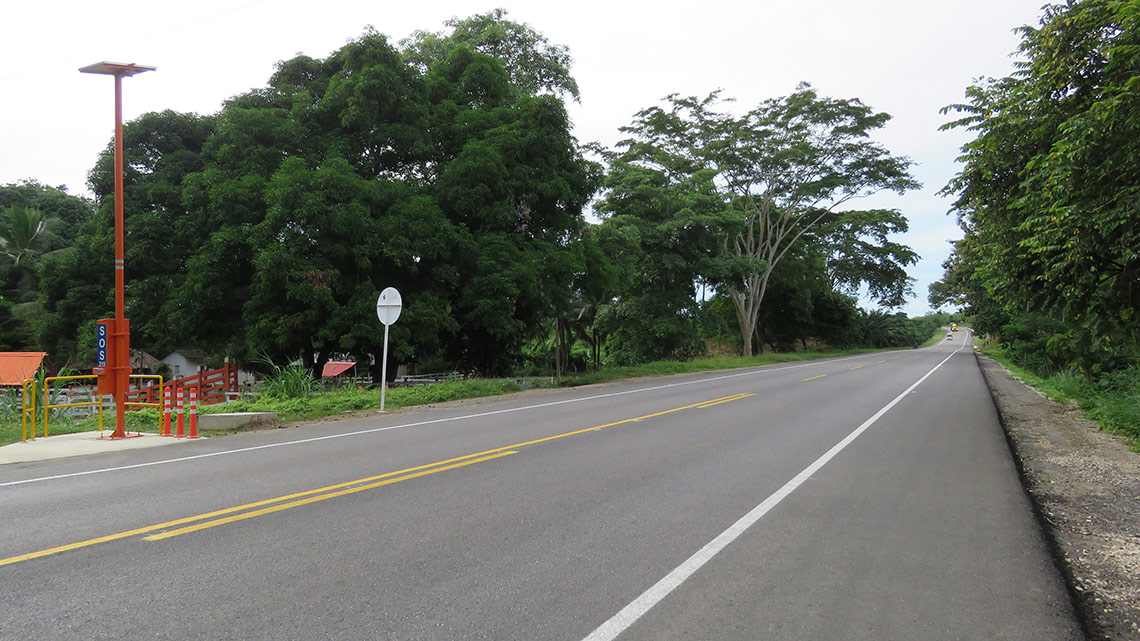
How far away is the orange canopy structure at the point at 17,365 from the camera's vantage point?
33.8 feet

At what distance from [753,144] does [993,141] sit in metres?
24.6

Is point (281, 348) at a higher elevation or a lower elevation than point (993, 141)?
lower

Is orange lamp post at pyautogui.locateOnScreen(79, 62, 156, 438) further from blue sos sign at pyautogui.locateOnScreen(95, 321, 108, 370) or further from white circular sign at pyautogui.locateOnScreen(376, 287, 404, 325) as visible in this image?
white circular sign at pyautogui.locateOnScreen(376, 287, 404, 325)

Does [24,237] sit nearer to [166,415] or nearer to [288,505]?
[166,415]

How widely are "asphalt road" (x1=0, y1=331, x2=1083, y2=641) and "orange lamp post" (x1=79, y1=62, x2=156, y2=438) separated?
2.40 m

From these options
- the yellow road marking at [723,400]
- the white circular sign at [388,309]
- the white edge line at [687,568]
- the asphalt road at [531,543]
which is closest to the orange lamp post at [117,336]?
the asphalt road at [531,543]

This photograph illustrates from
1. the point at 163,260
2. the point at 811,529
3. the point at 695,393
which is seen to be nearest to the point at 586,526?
the point at 811,529

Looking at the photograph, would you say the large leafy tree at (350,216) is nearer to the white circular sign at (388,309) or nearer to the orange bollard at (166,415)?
the white circular sign at (388,309)

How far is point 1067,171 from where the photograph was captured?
7.55 meters

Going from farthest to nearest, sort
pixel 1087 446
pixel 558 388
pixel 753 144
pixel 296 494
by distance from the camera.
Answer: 1. pixel 753 144
2. pixel 558 388
3. pixel 1087 446
4. pixel 296 494

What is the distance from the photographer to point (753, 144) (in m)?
33.5

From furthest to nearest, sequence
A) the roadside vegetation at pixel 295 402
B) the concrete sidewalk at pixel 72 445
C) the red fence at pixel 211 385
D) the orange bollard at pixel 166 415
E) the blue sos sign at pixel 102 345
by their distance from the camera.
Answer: the red fence at pixel 211 385 < the roadside vegetation at pixel 295 402 < the orange bollard at pixel 166 415 < the blue sos sign at pixel 102 345 < the concrete sidewalk at pixel 72 445

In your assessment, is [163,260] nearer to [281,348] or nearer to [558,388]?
[281,348]

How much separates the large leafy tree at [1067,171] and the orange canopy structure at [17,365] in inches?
595
